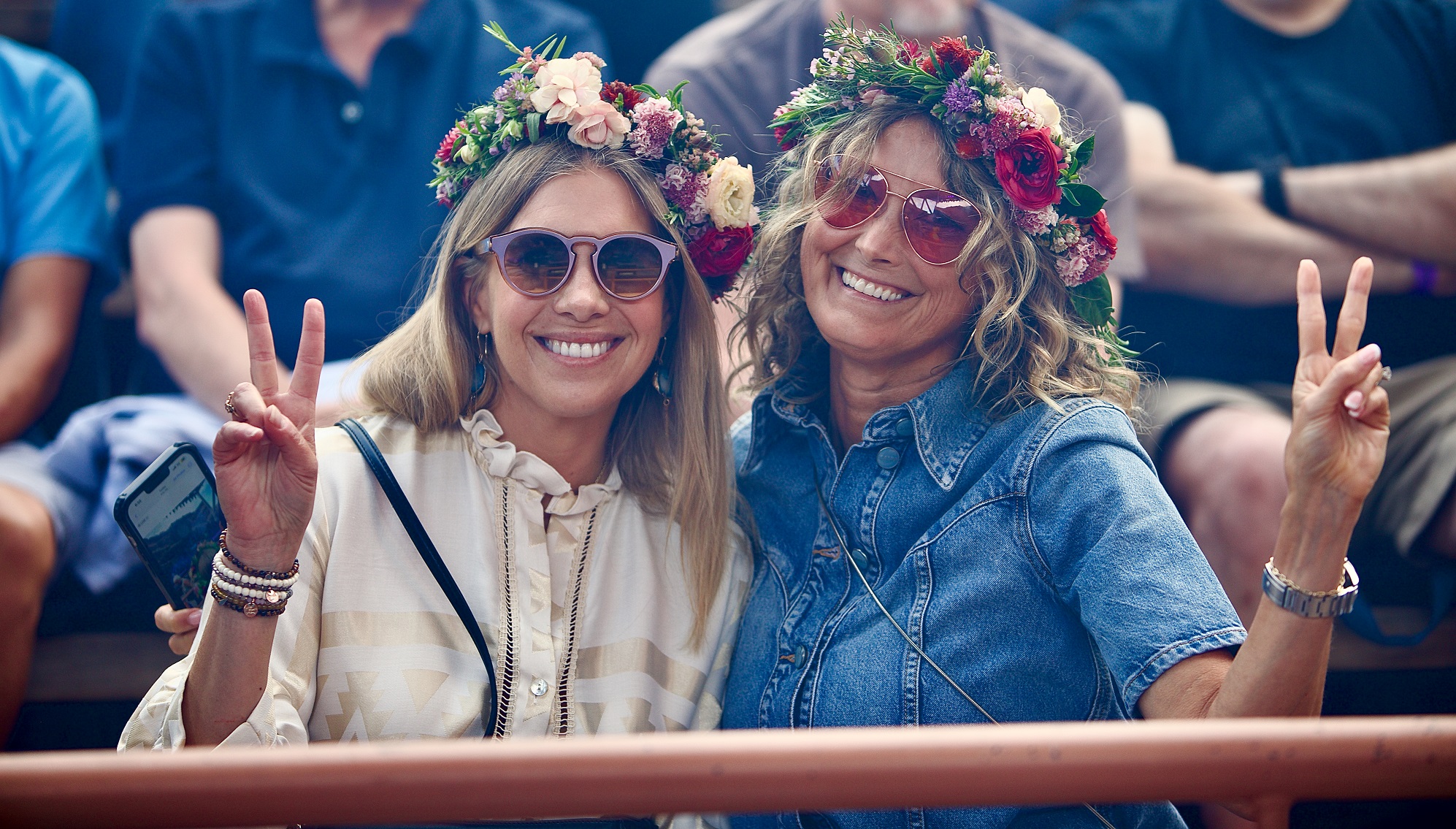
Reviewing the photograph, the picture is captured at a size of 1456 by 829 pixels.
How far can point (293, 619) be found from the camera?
1621 mm

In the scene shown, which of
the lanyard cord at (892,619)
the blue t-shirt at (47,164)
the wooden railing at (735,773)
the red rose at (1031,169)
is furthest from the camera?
the blue t-shirt at (47,164)

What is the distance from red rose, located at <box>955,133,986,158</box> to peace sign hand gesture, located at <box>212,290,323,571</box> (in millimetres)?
1075

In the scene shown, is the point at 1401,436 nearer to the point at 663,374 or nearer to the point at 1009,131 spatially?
the point at 1009,131

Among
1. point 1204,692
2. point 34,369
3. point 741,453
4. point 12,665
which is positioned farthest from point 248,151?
point 1204,692

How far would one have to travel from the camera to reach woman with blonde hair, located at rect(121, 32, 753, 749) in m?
1.69

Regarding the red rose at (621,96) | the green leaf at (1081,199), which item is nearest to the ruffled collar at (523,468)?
the red rose at (621,96)

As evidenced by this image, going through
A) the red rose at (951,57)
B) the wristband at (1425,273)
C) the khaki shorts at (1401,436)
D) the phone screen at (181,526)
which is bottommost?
the khaki shorts at (1401,436)

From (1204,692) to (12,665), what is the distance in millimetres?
2210

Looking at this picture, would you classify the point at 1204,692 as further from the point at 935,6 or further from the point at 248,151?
the point at 248,151

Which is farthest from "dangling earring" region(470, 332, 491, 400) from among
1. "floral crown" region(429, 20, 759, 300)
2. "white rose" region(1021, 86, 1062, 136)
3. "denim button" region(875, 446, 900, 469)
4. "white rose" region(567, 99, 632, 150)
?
"white rose" region(1021, 86, 1062, 136)

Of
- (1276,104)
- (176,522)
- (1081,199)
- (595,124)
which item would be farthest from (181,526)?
(1276,104)

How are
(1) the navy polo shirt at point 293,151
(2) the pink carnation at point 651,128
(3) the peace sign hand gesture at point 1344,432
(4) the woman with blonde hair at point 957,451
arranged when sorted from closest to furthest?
1. (3) the peace sign hand gesture at point 1344,432
2. (4) the woman with blonde hair at point 957,451
3. (2) the pink carnation at point 651,128
4. (1) the navy polo shirt at point 293,151

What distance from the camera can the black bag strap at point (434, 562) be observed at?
1722 mm

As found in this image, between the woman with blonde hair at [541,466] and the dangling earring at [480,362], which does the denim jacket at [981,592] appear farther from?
the dangling earring at [480,362]
